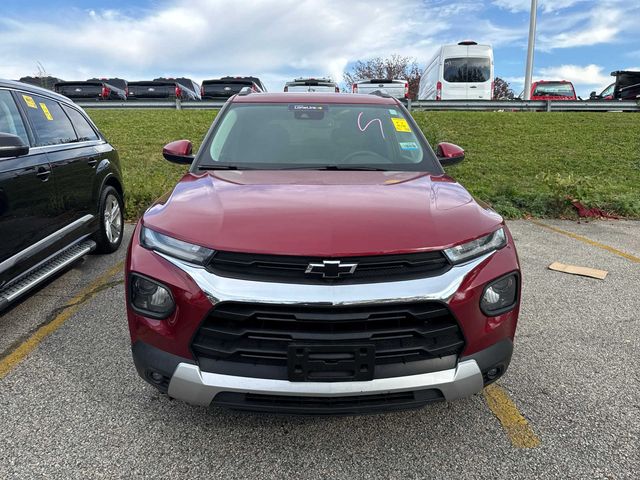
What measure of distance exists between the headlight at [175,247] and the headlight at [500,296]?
119 cm

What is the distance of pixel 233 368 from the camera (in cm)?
193

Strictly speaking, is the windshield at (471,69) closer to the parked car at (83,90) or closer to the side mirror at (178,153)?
the parked car at (83,90)

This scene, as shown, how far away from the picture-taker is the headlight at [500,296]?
205cm

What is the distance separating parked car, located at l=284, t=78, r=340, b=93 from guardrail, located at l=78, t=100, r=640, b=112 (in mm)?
2106

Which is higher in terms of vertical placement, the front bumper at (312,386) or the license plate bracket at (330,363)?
the license plate bracket at (330,363)

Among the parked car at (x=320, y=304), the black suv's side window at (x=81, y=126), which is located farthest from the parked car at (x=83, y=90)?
the parked car at (x=320, y=304)

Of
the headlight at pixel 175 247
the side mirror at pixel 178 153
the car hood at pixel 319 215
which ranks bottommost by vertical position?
the headlight at pixel 175 247

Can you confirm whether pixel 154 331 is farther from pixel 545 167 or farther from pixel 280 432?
pixel 545 167

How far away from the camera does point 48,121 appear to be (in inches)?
162

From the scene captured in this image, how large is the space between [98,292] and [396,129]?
9.38 feet

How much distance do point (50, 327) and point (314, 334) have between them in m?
2.50

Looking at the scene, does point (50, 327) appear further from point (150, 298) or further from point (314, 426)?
point (314, 426)

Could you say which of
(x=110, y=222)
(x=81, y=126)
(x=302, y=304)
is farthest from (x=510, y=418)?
(x=81, y=126)

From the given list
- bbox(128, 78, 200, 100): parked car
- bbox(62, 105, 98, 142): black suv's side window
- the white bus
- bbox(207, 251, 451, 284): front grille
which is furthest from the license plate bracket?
the white bus
